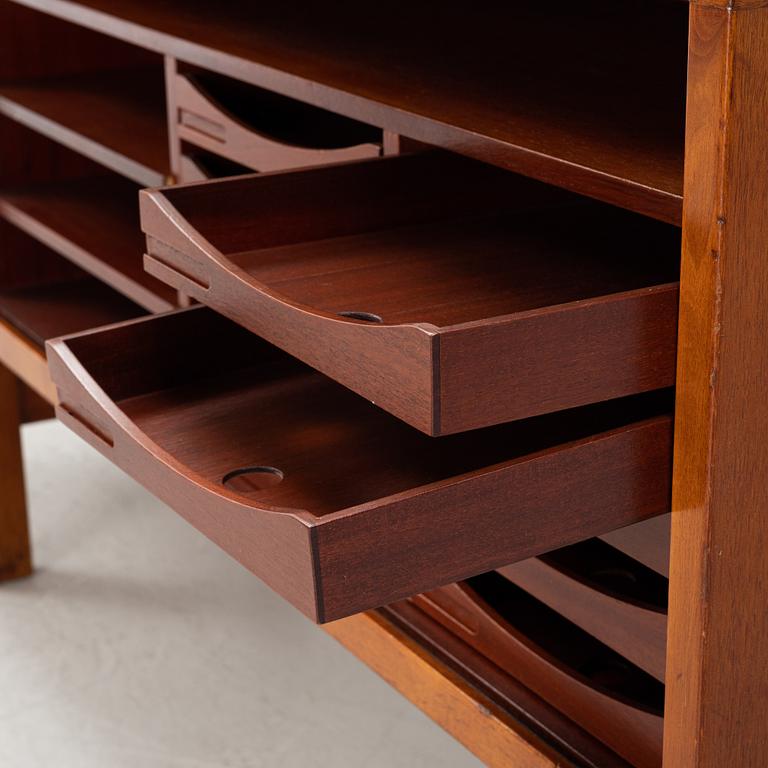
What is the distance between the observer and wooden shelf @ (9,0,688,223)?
863mm

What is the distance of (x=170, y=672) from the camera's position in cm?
178

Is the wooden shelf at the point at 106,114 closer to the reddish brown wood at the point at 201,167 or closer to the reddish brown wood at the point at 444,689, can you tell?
the reddish brown wood at the point at 201,167

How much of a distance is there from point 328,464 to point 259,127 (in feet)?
2.08

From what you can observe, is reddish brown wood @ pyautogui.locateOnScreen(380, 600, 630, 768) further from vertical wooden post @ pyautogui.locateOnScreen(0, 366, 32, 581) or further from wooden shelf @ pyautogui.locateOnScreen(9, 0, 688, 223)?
vertical wooden post @ pyautogui.locateOnScreen(0, 366, 32, 581)

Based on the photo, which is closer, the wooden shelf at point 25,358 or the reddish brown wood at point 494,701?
the reddish brown wood at point 494,701

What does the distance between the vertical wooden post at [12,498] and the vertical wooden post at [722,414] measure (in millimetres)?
1389

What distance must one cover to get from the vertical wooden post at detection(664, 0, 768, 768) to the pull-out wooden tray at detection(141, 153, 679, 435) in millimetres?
40

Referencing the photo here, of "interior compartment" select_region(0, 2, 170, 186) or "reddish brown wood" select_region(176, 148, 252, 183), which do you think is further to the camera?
"interior compartment" select_region(0, 2, 170, 186)

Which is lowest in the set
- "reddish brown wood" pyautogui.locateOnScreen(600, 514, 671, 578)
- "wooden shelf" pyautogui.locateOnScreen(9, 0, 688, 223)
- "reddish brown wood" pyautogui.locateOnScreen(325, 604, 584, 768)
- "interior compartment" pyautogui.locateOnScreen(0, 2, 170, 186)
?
"reddish brown wood" pyautogui.locateOnScreen(325, 604, 584, 768)

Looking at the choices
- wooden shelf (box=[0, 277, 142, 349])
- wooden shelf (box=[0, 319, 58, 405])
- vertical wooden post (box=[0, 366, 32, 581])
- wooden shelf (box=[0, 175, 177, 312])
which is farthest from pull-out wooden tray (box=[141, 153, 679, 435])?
vertical wooden post (box=[0, 366, 32, 581])

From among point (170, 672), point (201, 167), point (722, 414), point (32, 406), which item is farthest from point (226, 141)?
point (32, 406)

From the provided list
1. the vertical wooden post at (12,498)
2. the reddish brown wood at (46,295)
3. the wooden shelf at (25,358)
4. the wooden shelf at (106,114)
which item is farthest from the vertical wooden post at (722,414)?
the vertical wooden post at (12,498)

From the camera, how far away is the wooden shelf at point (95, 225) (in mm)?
1554

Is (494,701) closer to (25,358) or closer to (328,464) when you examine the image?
(328,464)
